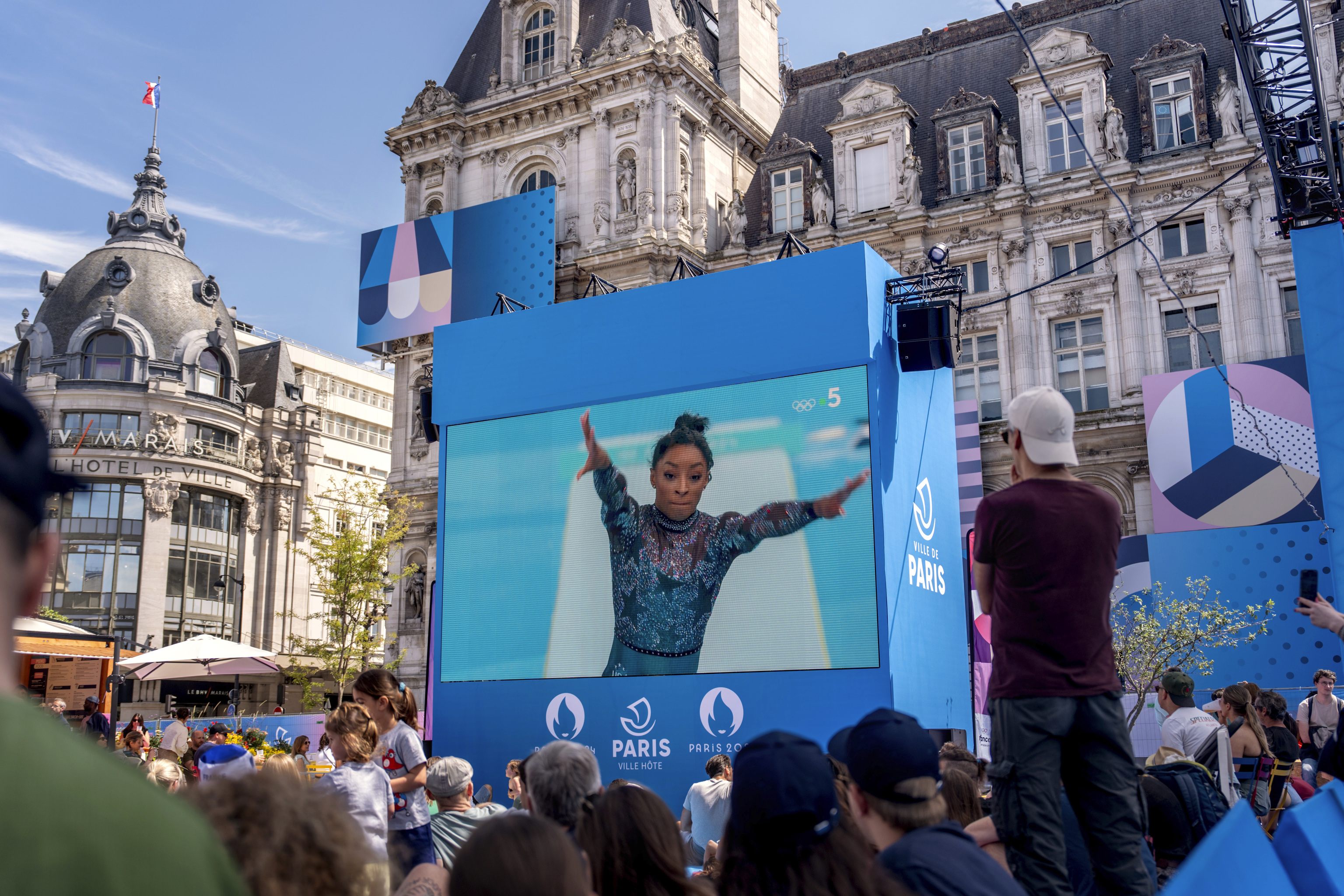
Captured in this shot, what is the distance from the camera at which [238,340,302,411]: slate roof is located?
189 feet

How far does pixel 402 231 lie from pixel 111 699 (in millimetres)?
15858

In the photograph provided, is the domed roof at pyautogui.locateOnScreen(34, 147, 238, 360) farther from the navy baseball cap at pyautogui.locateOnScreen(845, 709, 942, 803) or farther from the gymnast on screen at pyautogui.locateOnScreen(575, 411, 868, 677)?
the navy baseball cap at pyautogui.locateOnScreen(845, 709, 942, 803)

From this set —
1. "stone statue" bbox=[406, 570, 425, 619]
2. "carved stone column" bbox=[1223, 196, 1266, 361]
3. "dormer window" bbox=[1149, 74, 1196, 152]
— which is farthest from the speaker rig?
"stone statue" bbox=[406, 570, 425, 619]

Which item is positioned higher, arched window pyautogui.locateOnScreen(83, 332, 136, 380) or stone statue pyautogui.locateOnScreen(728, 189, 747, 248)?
arched window pyautogui.locateOnScreen(83, 332, 136, 380)

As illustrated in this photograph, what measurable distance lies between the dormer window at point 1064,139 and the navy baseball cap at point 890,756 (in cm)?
2512

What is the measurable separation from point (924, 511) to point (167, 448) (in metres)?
42.6

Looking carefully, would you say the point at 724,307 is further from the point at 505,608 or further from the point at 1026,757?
the point at 1026,757

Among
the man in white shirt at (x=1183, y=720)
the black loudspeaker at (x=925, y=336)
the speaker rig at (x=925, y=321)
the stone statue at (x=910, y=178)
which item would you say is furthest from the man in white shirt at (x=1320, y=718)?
the stone statue at (x=910, y=178)

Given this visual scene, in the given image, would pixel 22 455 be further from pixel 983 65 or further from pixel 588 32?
pixel 588 32

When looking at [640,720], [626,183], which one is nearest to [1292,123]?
[640,720]

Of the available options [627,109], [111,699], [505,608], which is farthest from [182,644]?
[627,109]

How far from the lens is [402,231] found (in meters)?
31.2

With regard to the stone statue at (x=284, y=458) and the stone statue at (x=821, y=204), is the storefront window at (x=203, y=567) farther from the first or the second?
the stone statue at (x=821, y=204)

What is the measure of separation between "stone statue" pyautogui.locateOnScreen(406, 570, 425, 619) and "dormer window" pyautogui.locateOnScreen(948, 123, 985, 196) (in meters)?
17.5
